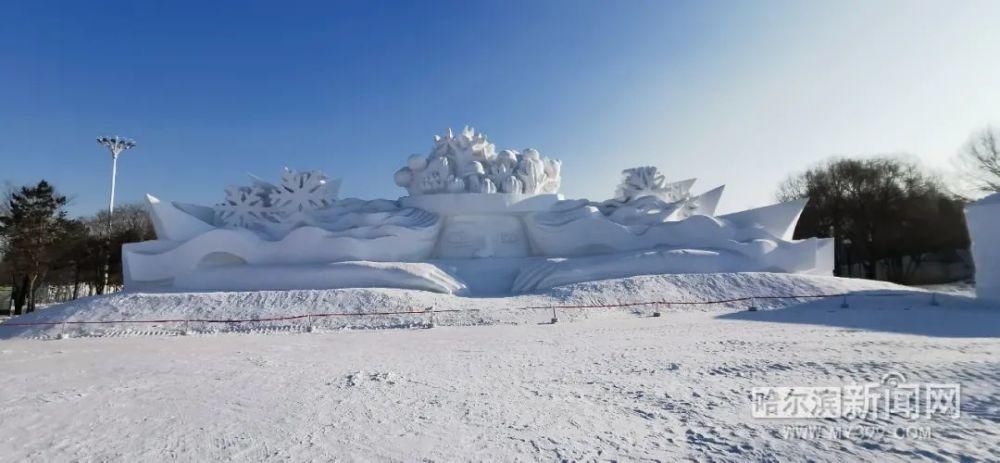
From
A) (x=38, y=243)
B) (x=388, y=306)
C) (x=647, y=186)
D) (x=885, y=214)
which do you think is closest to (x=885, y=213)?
(x=885, y=214)

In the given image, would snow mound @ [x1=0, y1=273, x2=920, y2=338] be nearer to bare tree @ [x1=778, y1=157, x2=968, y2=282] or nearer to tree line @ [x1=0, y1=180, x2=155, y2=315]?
tree line @ [x1=0, y1=180, x2=155, y2=315]

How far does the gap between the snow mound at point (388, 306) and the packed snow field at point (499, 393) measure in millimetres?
1908

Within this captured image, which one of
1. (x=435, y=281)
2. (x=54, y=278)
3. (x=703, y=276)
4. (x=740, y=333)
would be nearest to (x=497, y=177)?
(x=435, y=281)

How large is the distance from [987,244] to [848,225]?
66.7 ft

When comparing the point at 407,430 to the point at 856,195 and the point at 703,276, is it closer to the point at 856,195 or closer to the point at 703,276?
the point at 703,276

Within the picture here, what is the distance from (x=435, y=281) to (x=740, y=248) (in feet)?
30.1

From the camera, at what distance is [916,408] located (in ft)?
12.3

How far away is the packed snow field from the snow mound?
1.91m

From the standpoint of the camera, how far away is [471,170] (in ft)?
55.0

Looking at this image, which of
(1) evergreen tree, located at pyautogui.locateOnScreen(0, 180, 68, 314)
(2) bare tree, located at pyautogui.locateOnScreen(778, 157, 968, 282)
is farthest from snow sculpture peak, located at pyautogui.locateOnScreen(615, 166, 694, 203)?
(1) evergreen tree, located at pyautogui.locateOnScreen(0, 180, 68, 314)

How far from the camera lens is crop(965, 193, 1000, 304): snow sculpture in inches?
434

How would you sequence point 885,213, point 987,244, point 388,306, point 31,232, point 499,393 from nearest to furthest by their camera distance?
point 499,393 → point 987,244 → point 388,306 → point 31,232 → point 885,213

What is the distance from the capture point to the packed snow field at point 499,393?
3.32 metres

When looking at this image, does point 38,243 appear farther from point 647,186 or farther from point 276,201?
point 647,186
